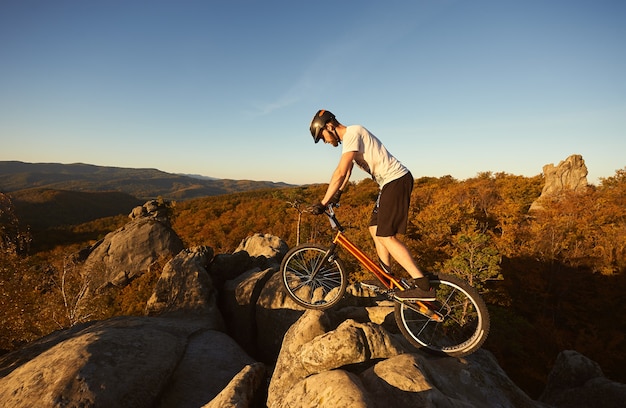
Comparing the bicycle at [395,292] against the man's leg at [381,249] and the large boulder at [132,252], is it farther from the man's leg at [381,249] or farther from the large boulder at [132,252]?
the large boulder at [132,252]

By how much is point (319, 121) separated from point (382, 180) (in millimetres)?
1537

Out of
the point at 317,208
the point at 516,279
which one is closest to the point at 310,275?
the point at 317,208

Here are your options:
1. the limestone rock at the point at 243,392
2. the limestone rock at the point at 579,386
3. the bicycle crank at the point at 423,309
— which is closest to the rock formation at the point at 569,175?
the limestone rock at the point at 579,386

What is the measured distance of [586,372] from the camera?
32.6 ft

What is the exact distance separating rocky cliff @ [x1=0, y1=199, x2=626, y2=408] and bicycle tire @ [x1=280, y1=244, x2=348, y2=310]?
0.43m

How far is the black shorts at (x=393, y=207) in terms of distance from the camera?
499 centimetres

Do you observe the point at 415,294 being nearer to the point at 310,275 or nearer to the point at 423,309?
the point at 423,309

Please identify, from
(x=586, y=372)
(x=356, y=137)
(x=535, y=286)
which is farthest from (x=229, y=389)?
(x=535, y=286)

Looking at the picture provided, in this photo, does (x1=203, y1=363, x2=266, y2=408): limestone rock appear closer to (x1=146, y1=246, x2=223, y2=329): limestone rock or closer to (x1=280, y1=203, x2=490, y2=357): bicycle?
(x1=280, y1=203, x2=490, y2=357): bicycle

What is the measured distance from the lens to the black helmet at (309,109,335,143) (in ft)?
17.0

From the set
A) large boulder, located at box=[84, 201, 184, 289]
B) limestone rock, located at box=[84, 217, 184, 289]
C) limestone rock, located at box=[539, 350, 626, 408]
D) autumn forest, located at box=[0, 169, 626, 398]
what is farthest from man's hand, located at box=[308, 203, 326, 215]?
limestone rock, located at box=[84, 217, 184, 289]

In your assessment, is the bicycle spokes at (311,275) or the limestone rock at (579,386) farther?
the limestone rock at (579,386)

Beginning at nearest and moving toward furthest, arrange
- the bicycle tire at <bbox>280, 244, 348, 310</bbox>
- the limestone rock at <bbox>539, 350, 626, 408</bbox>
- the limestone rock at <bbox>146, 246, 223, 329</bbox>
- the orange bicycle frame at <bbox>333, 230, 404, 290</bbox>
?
1. the orange bicycle frame at <bbox>333, 230, 404, 290</bbox>
2. the bicycle tire at <bbox>280, 244, 348, 310</bbox>
3. the limestone rock at <bbox>539, 350, 626, 408</bbox>
4. the limestone rock at <bbox>146, 246, 223, 329</bbox>

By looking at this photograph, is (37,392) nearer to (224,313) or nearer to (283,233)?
(224,313)
